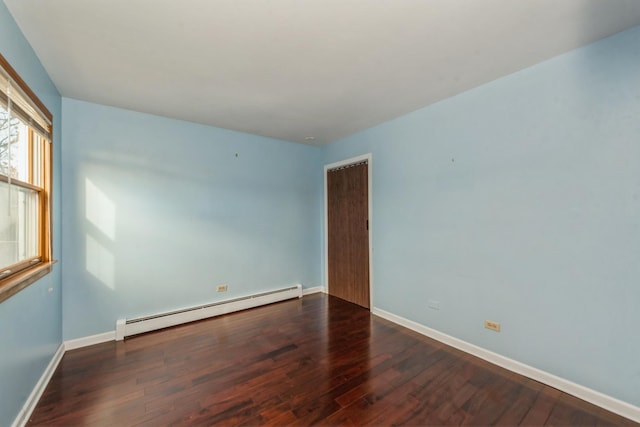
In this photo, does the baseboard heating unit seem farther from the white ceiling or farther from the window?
the white ceiling

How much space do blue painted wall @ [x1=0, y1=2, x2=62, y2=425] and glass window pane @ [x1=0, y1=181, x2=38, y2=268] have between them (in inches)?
9.6

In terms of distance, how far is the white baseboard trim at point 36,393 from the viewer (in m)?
1.62

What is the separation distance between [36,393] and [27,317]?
603 mm

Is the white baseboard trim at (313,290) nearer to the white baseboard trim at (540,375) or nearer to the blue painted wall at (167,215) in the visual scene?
the blue painted wall at (167,215)

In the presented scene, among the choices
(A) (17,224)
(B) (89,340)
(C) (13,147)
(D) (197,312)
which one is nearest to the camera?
(C) (13,147)

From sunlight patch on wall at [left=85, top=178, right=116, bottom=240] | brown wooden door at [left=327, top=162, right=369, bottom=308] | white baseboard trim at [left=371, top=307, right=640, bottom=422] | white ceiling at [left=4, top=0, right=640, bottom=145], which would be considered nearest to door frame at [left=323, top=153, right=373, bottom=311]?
brown wooden door at [left=327, top=162, right=369, bottom=308]

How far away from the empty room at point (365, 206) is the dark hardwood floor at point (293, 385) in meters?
0.02

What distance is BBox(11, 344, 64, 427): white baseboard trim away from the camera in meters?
1.62

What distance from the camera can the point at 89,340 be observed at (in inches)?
107

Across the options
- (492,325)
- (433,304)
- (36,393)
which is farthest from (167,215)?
(492,325)

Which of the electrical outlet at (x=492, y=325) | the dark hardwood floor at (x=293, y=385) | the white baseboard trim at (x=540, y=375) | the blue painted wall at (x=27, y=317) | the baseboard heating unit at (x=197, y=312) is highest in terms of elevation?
the blue painted wall at (x=27, y=317)

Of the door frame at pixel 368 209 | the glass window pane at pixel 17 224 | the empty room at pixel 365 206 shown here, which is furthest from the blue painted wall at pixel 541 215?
the glass window pane at pixel 17 224

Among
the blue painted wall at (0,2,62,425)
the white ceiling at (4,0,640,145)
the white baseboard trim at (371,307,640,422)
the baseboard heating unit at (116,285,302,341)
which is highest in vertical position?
the white ceiling at (4,0,640,145)

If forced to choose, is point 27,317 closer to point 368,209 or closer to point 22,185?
point 22,185
